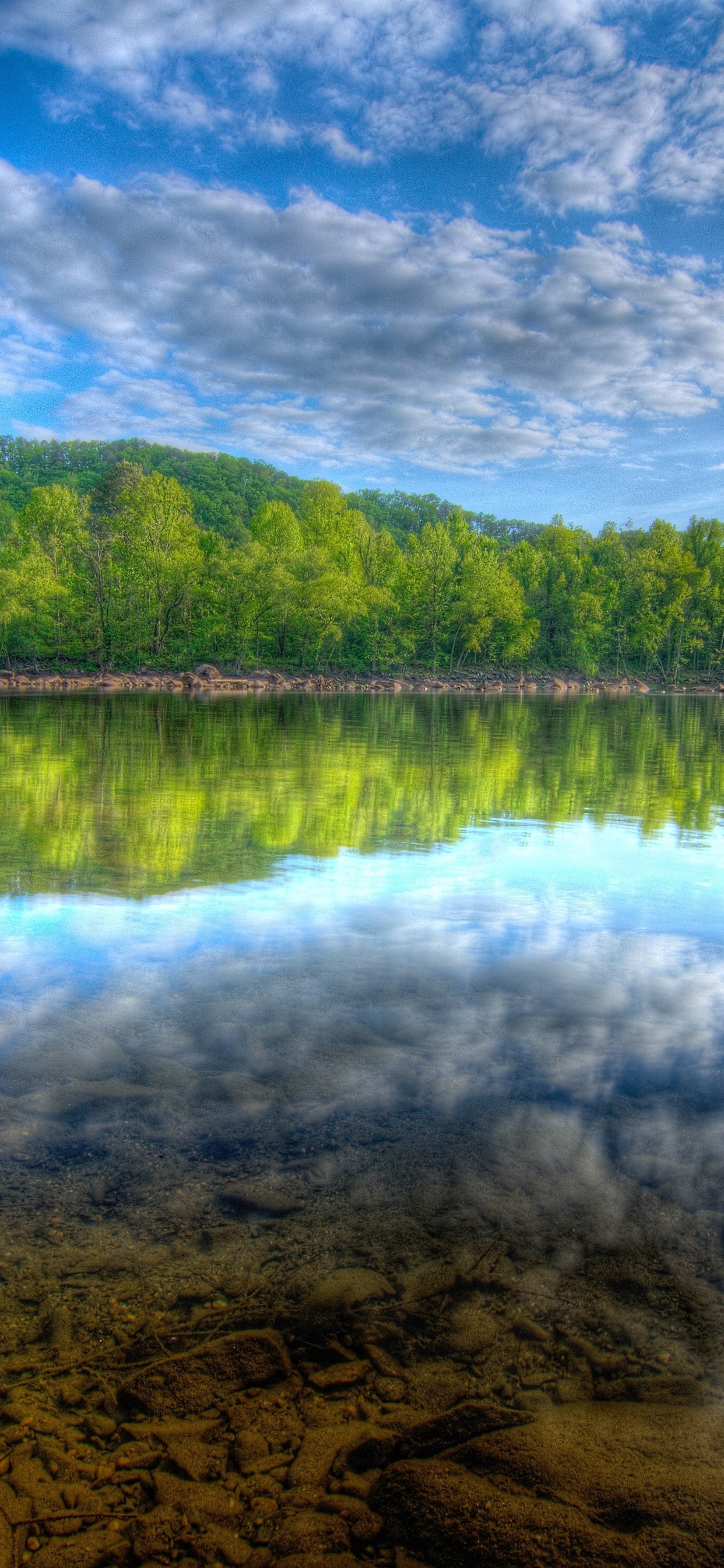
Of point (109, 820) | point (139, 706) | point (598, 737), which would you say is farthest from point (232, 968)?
point (139, 706)

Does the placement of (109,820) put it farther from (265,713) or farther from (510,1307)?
(265,713)

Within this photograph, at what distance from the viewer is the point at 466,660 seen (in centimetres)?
10056

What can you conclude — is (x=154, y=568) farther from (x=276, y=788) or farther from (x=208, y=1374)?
(x=208, y=1374)

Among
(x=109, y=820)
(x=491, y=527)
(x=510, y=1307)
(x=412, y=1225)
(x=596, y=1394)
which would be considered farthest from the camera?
(x=491, y=527)

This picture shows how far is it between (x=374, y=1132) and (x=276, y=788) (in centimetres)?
1013

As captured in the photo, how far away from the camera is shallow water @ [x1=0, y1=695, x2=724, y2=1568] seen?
8.70ft

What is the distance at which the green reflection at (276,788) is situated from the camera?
9.08 meters

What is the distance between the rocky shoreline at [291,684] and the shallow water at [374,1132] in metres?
48.1

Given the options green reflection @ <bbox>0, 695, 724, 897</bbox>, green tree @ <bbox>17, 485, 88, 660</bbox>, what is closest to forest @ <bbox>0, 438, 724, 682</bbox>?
green tree @ <bbox>17, 485, 88, 660</bbox>

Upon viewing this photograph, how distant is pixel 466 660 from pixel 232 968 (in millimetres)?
96890

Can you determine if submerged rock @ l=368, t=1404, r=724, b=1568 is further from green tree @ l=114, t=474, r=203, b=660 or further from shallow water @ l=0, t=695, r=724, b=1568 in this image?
green tree @ l=114, t=474, r=203, b=660

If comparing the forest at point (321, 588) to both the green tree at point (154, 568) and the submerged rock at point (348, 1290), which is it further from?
the submerged rock at point (348, 1290)

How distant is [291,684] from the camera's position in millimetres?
75938

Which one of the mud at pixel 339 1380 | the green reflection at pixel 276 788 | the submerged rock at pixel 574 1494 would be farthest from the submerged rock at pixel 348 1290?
the green reflection at pixel 276 788
